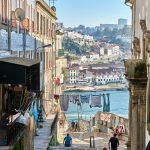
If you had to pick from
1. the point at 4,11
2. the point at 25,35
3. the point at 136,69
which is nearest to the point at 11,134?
the point at 136,69

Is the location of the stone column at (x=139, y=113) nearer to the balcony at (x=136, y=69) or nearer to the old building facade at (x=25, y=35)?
the balcony at (x=136, y=69)

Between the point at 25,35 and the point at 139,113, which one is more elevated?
the point at 25,35

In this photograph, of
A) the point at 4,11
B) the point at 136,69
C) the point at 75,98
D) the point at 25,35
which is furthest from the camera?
the point at 75,98

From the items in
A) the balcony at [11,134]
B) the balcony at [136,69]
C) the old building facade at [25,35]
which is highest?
the old building facade at [25,35]

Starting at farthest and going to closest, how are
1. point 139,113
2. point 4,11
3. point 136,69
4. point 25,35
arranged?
point 25,35, point 4,11, point 139,113, point 136,69

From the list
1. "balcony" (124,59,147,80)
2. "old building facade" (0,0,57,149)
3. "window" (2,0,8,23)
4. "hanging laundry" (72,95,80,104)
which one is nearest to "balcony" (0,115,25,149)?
"old building facade" (0,0,57,149)

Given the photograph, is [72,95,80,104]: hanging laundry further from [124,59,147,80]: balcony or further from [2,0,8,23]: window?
[124,59,147,80]: balcony

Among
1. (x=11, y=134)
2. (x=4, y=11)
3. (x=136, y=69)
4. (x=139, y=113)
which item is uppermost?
(x=4, y=11)

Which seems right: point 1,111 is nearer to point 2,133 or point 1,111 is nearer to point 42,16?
point 2,133

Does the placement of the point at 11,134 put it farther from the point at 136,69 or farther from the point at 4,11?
the point at 4,11

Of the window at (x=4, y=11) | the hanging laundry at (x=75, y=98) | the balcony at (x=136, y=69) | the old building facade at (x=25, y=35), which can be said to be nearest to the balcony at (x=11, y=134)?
the old building facade at (x=25, y=35)

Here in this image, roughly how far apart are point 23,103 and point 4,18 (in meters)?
4.28

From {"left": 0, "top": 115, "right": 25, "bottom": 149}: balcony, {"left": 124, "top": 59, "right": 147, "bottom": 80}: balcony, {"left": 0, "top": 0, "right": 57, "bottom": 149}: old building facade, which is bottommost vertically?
{"left": 0, "top": 115, "right": 25, "bottom": 149}: balcony

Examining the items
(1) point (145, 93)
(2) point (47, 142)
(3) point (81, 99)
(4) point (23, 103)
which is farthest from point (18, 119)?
(3) point (81, 99)
